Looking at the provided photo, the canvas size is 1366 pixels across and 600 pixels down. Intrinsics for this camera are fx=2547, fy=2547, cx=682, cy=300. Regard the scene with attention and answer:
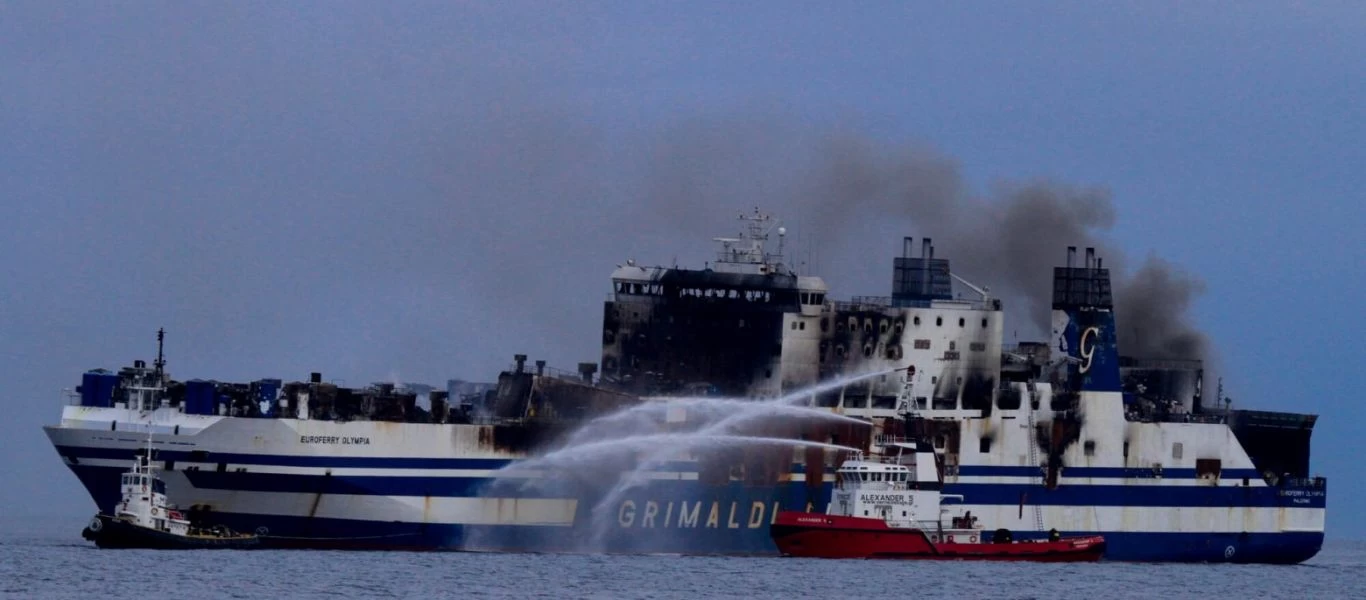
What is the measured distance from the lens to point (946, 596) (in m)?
63.0

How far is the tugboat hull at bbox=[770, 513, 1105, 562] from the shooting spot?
236 feet

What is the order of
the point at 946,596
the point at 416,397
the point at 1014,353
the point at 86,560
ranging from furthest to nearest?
1. the point at 1014,353
2. the point at 416,397
3. the point at 86,560
4. the point at 946,596

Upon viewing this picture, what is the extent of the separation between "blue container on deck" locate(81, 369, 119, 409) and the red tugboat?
63.3 ft

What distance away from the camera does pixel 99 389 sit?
72.9 metres

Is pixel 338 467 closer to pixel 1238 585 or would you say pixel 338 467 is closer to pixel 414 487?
pixel 414 487

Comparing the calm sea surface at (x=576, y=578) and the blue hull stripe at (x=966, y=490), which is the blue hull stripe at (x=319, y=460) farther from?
the calm sea surface at (x=576, y=578)

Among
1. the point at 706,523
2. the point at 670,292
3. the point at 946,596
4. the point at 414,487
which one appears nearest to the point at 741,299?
the point at 670,292

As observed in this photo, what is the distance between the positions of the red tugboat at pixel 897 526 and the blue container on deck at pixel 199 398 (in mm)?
16372

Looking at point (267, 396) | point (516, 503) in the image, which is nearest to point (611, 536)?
point (516, 503)

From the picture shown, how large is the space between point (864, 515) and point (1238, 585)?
1077 cm

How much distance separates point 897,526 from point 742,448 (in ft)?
17.8

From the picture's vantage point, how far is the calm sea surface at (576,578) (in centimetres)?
6066

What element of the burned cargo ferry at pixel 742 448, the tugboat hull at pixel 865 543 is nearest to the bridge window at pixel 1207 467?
the burned cargo ferry at pixel 742 448

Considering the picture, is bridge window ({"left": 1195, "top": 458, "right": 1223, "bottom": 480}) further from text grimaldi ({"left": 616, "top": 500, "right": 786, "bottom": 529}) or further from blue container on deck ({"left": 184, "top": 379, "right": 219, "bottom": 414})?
blue container on deck ({"left": 184, "top": 379, "right": 219, "bottom": 414})
